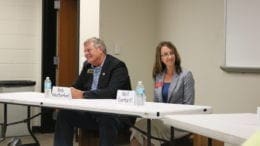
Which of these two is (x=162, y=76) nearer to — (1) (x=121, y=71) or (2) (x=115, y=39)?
(1) (x=121, y=71)

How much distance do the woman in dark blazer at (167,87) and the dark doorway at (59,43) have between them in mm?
2487

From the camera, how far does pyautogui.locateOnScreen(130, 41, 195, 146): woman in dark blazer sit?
329 centimetres

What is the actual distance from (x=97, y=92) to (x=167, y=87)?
0.60m

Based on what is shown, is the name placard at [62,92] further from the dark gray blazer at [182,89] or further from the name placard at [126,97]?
the dark gray blazer at [182,89]

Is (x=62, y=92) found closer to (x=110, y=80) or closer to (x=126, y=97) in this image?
(x=110, y=80)

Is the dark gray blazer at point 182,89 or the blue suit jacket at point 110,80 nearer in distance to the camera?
the dark gray blazer at point 182,89

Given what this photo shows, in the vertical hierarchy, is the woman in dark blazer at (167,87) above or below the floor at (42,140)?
above

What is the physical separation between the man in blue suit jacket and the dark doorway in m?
1.98

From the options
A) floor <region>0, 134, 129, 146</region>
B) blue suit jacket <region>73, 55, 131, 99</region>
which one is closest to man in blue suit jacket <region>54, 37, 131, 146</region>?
blue suit jacket <region>73, 55, 131, 99</region>

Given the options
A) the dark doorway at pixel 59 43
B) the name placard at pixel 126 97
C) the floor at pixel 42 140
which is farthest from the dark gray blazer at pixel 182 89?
the dark doorway at pixel 59 43

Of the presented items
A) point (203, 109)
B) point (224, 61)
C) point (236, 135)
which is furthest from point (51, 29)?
point (236, 135)

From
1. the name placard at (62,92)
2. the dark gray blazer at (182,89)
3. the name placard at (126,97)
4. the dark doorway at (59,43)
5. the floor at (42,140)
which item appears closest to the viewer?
the name placard at (126,97)

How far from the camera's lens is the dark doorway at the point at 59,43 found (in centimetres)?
586

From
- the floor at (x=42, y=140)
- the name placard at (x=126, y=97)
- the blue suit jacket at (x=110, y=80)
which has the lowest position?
the floor at (x=42, y=140)
